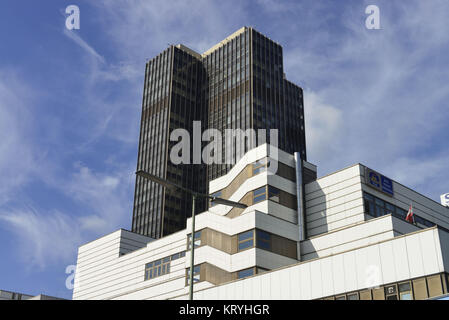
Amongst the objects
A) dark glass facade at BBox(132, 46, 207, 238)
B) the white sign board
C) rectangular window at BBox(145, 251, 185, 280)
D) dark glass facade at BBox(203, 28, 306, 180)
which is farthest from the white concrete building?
dark glass facade at BBox(203, 28, 306, 180)

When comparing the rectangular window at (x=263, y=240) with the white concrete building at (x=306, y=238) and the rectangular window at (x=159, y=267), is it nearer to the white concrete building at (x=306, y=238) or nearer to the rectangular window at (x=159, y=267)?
the white concrete building at (x=306, y=238)

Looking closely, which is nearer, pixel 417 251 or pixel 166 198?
pixel 417 251

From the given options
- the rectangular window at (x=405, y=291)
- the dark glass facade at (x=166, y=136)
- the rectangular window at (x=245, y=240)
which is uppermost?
the dark glass facade at (x=166, y=136)

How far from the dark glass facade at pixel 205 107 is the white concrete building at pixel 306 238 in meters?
74.8

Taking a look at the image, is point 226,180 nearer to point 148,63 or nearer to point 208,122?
point 208,122

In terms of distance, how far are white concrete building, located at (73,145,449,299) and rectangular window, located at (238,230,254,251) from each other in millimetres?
95

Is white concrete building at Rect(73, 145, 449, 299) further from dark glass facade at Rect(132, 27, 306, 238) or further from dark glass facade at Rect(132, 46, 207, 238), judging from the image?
dark glass facade at Rect(132, 27, 306, 238)

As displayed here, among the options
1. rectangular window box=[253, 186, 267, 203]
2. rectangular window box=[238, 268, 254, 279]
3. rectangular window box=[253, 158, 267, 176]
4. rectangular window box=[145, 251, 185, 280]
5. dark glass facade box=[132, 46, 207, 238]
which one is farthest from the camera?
dark glass facade box=[132, 46, 207, 238]

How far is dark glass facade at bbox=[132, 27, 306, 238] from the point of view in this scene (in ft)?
470

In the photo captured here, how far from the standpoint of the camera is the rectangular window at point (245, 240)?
162 ft

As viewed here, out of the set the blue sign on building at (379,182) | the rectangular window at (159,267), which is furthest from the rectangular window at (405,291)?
the rectangular window at (159,267)

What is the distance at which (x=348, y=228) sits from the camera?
50.7 m

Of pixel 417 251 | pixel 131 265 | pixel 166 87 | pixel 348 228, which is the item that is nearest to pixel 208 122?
pixel 166 87
